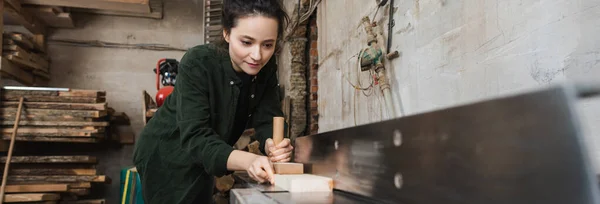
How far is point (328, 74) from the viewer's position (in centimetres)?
385

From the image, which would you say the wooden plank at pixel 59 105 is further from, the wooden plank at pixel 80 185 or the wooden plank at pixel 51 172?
the wooden plank at pixel 80 185

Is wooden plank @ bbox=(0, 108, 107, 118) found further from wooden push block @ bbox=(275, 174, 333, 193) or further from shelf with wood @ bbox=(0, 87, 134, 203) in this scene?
wooden push block @ bbox=(275, 174, 333, 193)

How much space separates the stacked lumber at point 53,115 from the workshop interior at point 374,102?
0.05 feet

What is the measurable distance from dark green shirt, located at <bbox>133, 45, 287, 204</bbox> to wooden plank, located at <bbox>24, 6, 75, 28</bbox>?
14.8 ft

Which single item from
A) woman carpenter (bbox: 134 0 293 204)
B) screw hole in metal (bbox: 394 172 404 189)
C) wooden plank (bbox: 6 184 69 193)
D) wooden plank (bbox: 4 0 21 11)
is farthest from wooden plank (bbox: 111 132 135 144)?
screw hole in metal (bbox: 394 172 404 189)

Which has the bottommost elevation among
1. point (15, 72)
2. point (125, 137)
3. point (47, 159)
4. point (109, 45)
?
point (47, 159)

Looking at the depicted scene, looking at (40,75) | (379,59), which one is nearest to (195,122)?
(379,59)

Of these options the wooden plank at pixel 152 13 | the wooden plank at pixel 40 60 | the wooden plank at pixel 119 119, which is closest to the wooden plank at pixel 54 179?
the wooden plank at pixel 119 119

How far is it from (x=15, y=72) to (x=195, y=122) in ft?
14.8

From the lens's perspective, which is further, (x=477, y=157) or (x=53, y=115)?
(x=53, y=115)

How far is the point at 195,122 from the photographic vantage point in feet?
5.12

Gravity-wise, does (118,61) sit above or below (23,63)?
above

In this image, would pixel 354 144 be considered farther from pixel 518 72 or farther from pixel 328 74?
pixel 328 74

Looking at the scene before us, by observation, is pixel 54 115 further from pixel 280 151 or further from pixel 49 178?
pixel 280 151
